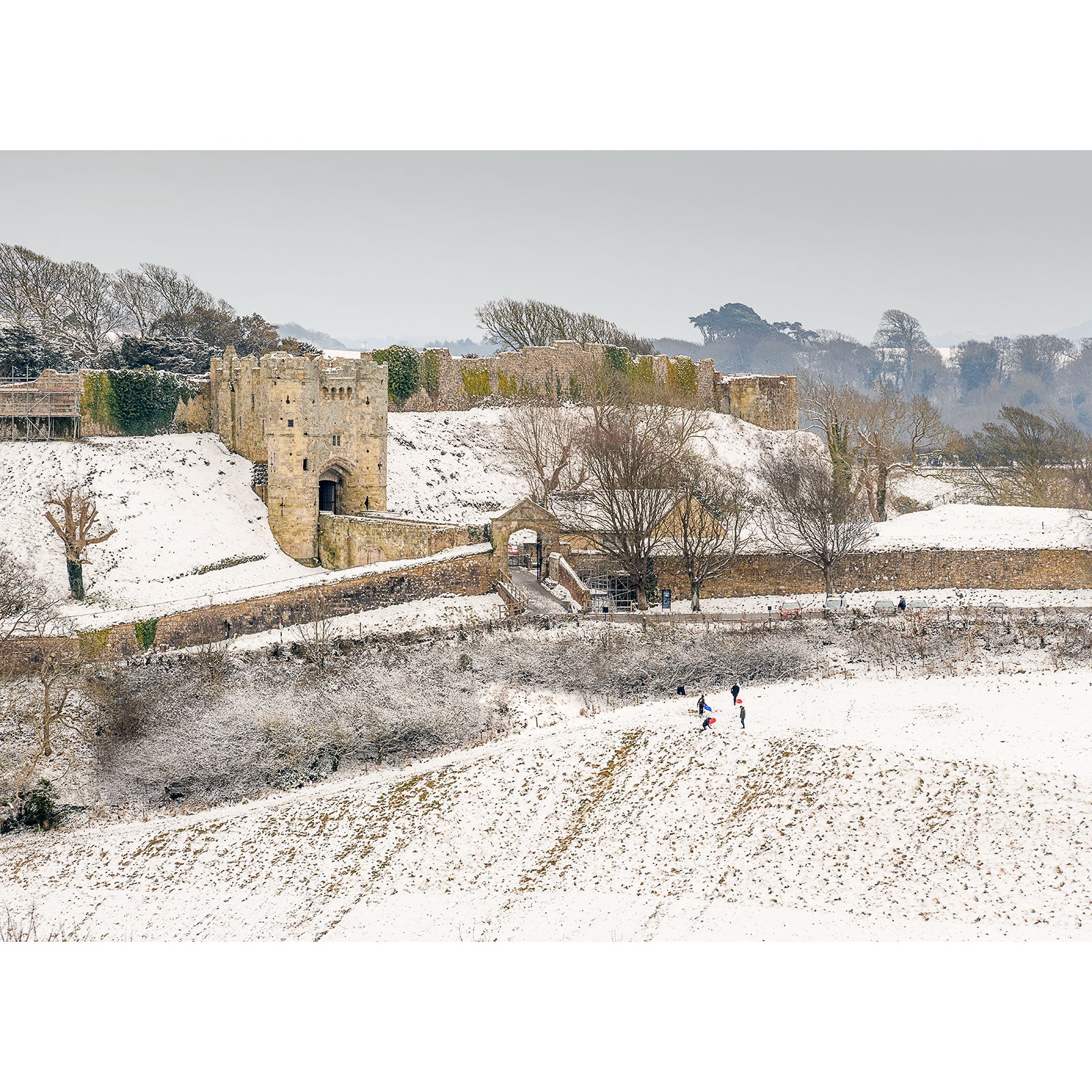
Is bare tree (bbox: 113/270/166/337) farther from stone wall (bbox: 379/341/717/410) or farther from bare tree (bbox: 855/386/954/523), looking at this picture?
bare tree (bbox: 855/386/954/523)

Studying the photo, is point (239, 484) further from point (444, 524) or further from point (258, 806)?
point (258, 806)

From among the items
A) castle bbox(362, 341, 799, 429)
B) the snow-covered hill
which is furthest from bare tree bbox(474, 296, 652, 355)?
the snow-covered hill

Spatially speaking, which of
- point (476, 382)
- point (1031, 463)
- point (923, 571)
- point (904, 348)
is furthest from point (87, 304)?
point (904, 348)

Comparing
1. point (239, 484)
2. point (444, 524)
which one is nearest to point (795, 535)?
point (444, 524)

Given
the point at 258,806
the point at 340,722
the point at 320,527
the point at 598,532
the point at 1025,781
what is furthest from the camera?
the point at 320,527

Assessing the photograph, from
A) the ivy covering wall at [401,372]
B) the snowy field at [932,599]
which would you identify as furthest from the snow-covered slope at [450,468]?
the snowy field at [932,599]

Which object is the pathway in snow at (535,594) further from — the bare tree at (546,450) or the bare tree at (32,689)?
the bare tree at (32,689)
